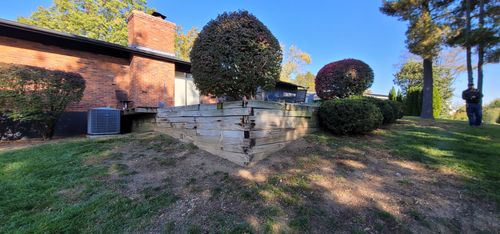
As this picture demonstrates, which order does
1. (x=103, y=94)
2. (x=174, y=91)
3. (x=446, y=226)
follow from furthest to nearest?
(x=174, y=91), (x=103, y=94), (x=446, y=226)

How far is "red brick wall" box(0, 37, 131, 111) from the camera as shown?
6.68 meters

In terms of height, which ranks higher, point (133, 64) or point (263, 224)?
point (133, 64)

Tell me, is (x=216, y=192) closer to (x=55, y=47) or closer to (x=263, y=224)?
(x=263, y=224)

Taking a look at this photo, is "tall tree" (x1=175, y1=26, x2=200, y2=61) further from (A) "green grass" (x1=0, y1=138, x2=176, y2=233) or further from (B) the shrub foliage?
(A) "green grass" (x1=0, y1=138, x2=176, y2=233)

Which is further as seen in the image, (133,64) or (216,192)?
(133,64)

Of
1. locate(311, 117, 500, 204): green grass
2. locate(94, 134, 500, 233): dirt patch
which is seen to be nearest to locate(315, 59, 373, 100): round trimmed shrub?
locate(311, 117, 500, 204): green grass

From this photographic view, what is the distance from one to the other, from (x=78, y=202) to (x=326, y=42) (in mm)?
21119

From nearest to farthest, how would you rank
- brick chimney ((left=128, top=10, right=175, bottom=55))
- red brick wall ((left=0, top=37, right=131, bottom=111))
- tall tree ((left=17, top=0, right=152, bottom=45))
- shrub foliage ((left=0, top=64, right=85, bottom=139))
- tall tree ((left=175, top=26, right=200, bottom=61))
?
shrub foliage ((left=0, top=64, right=85, bottom=139)) < red brick wall ((left=0, top=37, right=131, bottom=111)) < brick chimney ((left=128, top=10, right=175, bottom=55)) < tall tree ((left=17, top=0, right=152, bottom=45)) < tall tree ((left=175, top=26, right=200, bottom=61))

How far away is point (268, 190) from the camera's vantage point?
2.75 meters

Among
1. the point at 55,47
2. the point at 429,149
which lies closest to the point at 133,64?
the point at 55,47

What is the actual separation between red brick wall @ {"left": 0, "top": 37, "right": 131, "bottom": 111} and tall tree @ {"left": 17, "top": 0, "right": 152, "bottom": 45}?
44.8ft

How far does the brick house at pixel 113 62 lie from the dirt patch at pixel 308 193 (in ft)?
12.3

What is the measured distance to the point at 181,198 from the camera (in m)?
2.72

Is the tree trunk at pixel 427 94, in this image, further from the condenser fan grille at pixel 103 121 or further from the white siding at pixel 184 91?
the condenser fan grille at pixel 103 121
